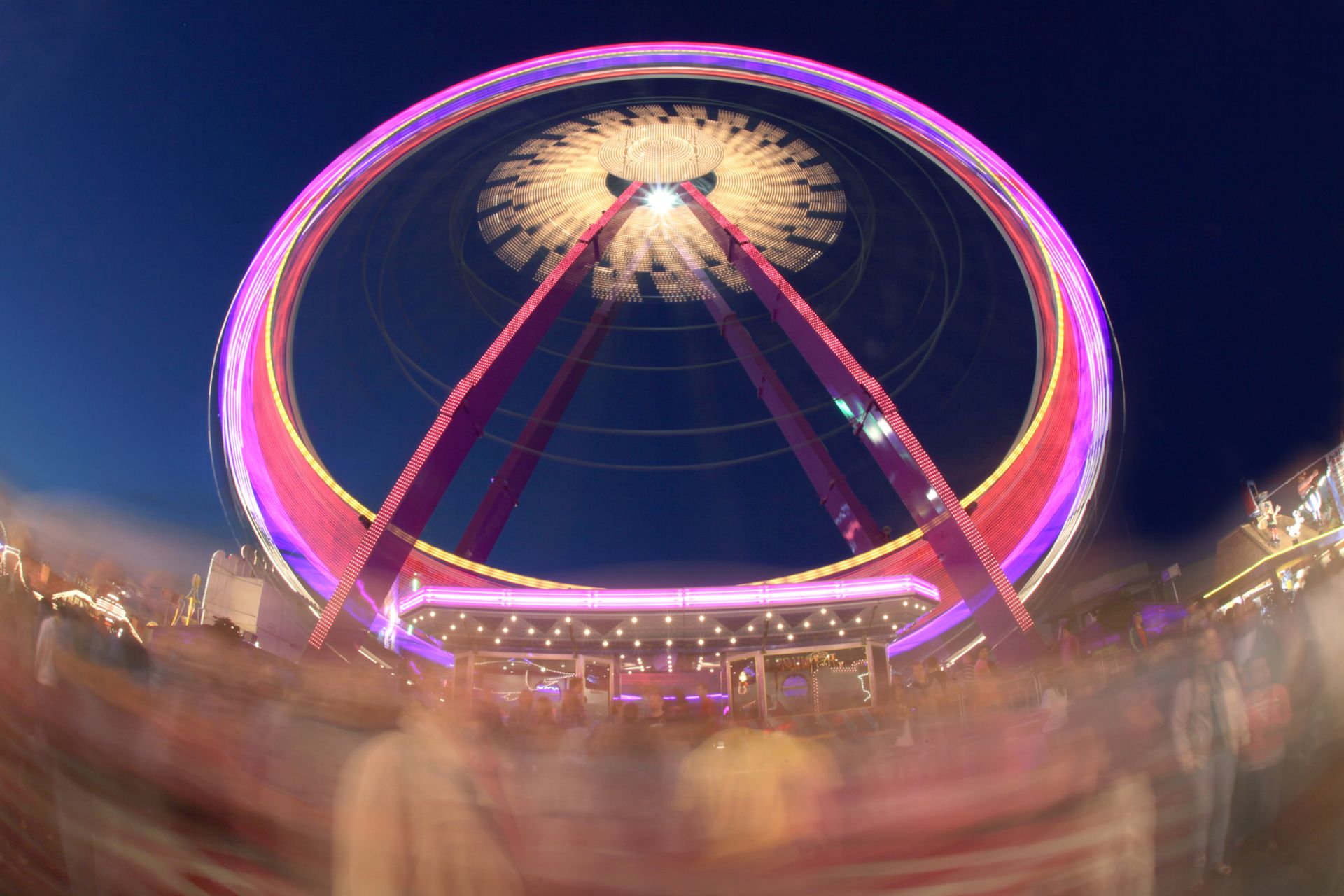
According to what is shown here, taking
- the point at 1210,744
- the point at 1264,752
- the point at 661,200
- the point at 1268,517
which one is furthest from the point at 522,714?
the point at 661,200

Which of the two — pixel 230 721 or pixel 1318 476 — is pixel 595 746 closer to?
pixel 230 721

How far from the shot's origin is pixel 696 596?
46.1 ft

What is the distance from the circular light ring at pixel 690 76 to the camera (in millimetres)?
10766

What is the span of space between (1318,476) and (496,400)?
11386 mm

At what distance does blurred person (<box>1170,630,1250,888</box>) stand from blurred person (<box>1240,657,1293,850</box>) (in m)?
0.04

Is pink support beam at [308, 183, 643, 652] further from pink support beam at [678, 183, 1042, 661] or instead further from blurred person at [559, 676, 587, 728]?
blurred person at [559, 676, 587, 728]

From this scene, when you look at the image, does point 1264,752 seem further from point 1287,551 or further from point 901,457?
point 901,457

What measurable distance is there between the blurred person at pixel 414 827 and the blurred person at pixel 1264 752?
292 cm

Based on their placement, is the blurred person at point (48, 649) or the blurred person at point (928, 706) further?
the blurred person at point (928, 706)

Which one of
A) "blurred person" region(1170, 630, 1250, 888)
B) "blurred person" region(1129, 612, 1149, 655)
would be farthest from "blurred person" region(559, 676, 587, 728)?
"blurred person" region(1129, 612, 1149, 655)

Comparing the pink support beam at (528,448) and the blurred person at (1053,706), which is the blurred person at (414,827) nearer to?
the blurred person at (1053,706)

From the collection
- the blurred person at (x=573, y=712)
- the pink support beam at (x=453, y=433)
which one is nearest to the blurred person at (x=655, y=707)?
the blurred person at (x=573, y=712)

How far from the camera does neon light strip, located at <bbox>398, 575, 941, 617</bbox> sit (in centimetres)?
1359

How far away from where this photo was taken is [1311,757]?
306cm
